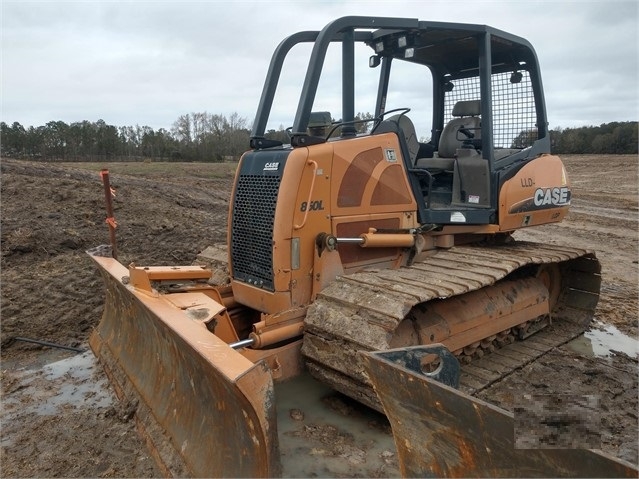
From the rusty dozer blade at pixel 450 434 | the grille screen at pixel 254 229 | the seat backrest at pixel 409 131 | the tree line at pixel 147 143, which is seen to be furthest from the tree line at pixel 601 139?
the rusty dozer blade at pixel 450 434

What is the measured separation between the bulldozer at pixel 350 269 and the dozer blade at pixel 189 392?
13 mm

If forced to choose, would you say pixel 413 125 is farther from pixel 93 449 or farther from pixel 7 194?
pixel 7 194

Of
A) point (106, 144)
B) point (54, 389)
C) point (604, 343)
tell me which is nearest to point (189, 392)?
point (54, 389)

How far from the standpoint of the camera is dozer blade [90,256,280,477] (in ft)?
8.32

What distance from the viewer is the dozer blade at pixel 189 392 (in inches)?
99.8

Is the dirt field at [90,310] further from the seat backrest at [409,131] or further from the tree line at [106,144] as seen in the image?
the tree line at [106,144]

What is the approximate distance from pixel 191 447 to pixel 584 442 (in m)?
2.23

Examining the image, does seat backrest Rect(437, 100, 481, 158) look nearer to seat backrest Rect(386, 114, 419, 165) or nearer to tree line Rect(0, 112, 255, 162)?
seat backrest Rect(386, 114, 419, 165)

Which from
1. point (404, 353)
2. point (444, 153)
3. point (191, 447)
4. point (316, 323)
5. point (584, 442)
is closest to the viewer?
point (584, 442)

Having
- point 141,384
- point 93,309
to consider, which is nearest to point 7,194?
point 93,309

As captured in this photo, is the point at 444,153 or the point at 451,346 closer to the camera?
the point at 451,346

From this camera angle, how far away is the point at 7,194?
10.5 metres

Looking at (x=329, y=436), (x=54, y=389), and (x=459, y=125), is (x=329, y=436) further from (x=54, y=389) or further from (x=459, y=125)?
(x=459, y=125)

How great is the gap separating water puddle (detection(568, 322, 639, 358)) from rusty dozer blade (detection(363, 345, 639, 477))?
3424 mm
